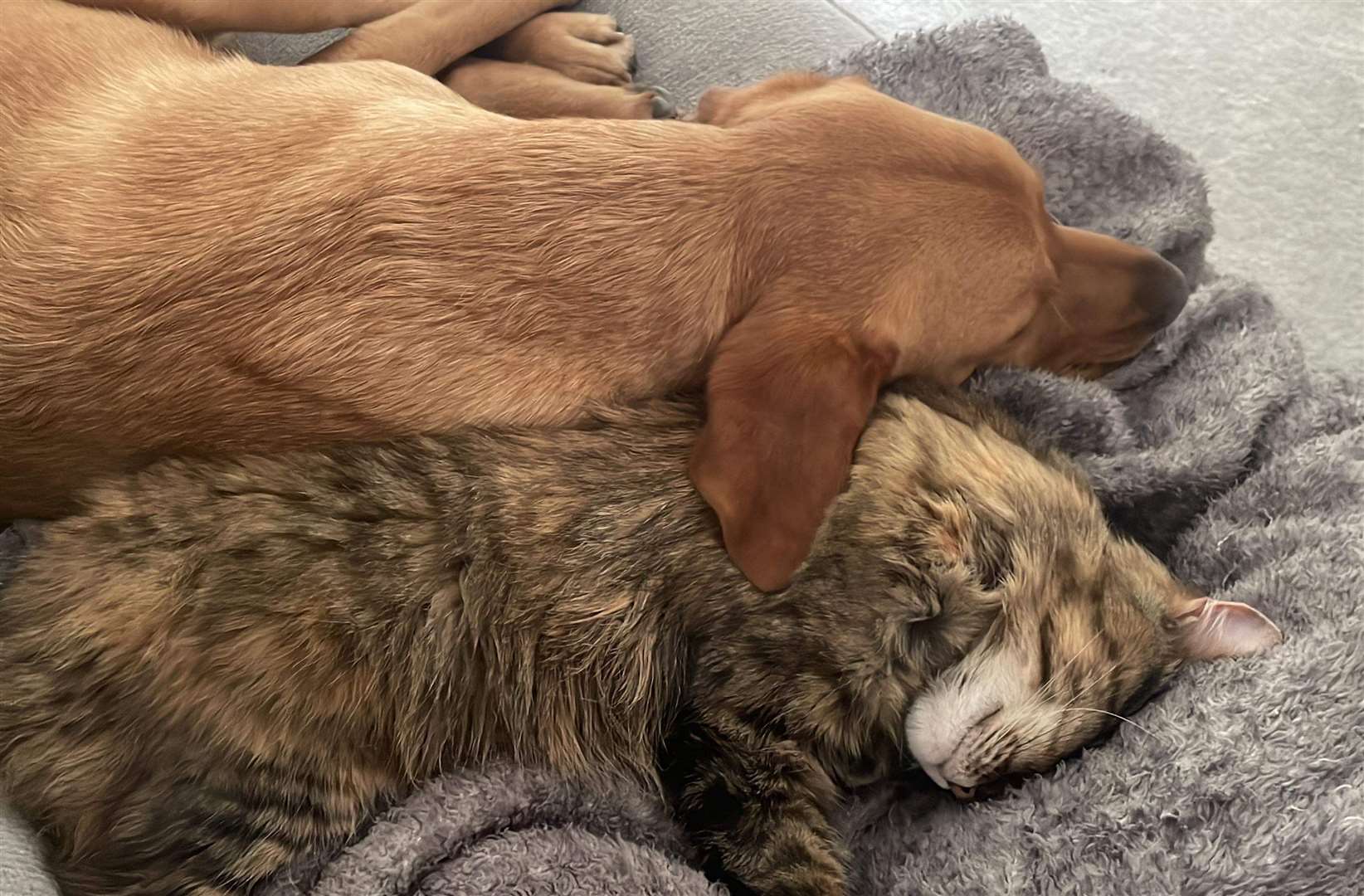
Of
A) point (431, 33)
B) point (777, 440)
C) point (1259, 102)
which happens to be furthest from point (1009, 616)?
point (1259, 102)

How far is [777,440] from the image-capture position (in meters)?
1.49

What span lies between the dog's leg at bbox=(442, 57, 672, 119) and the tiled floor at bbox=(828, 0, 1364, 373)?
25.6 inches

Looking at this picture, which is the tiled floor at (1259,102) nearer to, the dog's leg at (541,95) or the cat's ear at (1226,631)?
the dog's leg at (541,95)

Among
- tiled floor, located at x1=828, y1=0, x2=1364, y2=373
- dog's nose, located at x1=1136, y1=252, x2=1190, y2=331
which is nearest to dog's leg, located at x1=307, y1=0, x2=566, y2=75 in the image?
tiled floor, located at x1=828, y1=0, x2=1364, y2=373

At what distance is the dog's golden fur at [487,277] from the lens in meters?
1.55

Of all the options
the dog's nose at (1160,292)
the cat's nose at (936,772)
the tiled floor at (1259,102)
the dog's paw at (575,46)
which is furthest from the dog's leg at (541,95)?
the cat's nose at (936,772)

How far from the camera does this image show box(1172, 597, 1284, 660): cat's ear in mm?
1604

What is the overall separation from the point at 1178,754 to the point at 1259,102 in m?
2.12

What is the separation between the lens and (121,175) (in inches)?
66.0

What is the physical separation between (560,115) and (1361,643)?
62.8 inches

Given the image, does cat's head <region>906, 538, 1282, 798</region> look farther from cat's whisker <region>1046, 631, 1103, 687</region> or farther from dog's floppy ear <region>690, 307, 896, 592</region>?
dog's floppy ear <region>690, 307, 896, 592</region>

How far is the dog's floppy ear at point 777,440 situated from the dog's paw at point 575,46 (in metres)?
0.99

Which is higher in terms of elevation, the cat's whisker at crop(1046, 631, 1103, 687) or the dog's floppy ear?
the dog's floppy ear

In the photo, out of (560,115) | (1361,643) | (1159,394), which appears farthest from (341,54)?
(1361,643)
